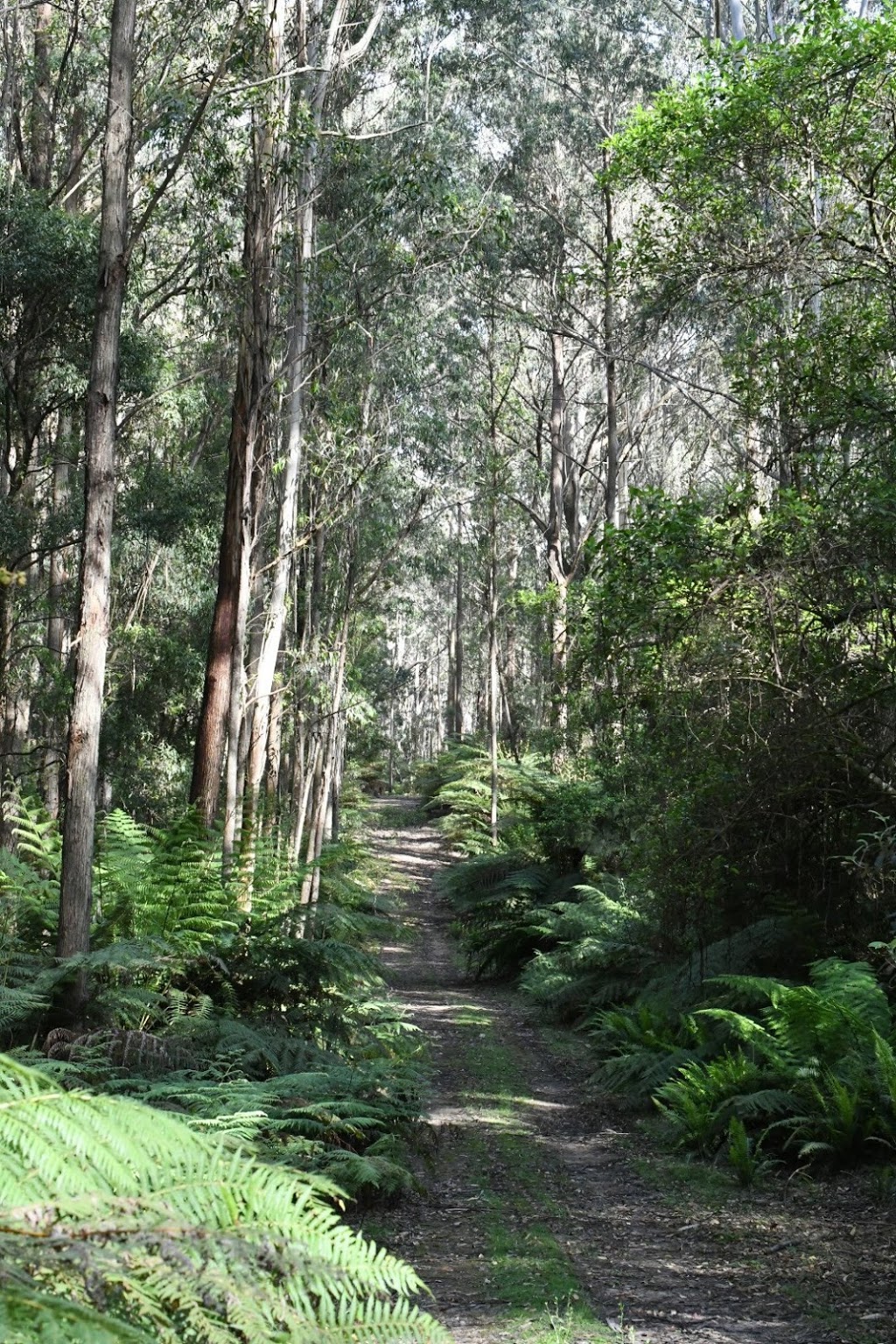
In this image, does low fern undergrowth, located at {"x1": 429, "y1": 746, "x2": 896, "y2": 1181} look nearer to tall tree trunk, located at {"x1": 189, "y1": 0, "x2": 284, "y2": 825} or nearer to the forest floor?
the forest floor

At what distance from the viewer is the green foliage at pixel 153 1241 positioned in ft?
5.94

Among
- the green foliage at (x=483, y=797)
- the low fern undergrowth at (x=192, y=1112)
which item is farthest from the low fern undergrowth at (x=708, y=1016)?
the green foliage at (x=483, y=797)

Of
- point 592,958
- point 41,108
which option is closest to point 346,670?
point 41,108

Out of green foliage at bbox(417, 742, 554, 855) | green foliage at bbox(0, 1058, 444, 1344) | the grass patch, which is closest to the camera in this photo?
green foliage at bbox(0, 1058, 444, 1344)

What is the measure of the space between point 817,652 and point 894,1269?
4.13 meters

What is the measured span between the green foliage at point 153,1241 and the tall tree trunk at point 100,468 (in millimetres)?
4669

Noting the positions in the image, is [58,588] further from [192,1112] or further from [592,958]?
[192,1112]

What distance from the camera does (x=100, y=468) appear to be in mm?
7223

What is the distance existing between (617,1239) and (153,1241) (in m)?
3.84

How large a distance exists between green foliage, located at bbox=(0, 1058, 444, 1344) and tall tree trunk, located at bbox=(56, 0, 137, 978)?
4669 millimetres

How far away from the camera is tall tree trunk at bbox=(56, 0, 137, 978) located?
704 cm

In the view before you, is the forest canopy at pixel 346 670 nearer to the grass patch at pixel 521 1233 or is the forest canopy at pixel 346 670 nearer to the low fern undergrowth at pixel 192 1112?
the low fern undergrowth at pixel 192 1112

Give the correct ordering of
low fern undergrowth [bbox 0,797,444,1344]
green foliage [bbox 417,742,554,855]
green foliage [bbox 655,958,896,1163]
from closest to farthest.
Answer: low fern undergrowth [bbox 0,797,444,1344], green foliage [bbox 655,958,896,1163], green foliage [bbox 417,742,554,855]

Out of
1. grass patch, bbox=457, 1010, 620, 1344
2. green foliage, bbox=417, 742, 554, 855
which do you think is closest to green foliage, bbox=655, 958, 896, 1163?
grass patch, bbox=457, 1010, 620, 1344
